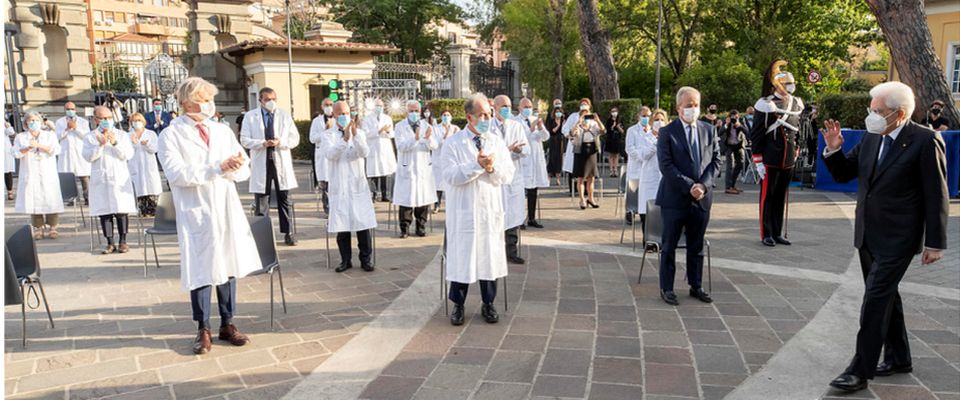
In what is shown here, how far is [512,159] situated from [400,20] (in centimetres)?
3376

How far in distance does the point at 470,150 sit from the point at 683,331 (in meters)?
2.17

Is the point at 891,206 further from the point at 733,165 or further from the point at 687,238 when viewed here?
the point at 733,165

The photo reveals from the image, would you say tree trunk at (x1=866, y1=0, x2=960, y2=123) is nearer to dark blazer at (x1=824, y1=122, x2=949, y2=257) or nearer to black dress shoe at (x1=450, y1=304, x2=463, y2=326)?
dark blazer at (x1=824, y1=122, x2=949, y2=257)

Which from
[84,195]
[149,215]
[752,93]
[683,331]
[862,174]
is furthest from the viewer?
[752,93]

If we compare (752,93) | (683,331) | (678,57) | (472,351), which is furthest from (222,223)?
(678,57)

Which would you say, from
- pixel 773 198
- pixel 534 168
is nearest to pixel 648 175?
pixel 773 198

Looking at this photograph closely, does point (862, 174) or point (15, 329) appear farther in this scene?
point (15, 329)

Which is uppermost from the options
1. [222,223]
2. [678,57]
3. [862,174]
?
[678,57]

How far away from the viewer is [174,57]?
25062mm

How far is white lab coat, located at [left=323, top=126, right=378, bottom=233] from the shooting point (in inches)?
284

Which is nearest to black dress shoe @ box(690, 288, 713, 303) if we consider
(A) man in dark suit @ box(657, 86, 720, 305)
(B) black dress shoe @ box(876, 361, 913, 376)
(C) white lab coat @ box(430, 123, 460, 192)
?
(A) man in dark suit @ box(657, 86, 720, 305)

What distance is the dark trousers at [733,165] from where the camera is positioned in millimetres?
13711

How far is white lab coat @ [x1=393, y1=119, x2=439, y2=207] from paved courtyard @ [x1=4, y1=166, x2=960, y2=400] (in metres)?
1.29

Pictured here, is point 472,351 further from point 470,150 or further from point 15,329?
point 15,329
